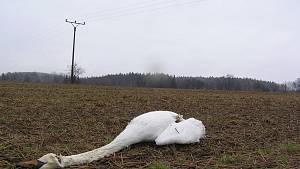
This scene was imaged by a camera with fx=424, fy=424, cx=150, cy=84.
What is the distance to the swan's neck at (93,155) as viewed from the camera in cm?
526

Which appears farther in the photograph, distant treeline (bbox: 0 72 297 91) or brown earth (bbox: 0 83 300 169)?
distant treeline (bbox: 0 72 297 91)

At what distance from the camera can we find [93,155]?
18.5ft

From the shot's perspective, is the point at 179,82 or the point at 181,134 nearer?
the point at 181,134

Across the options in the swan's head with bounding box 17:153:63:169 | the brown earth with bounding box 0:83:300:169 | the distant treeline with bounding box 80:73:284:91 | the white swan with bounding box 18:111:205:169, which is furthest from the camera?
the distant treeline with bounding box 80:73:284:91

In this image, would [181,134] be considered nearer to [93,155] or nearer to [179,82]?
[93,155]

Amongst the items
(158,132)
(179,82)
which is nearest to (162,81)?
(179,82)

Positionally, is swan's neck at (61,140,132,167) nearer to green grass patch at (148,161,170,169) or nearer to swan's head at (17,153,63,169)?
swan's head at (17,153,63,169)

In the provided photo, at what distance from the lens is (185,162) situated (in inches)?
224

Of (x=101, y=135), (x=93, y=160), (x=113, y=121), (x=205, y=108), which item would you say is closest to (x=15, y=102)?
(x=113, y=121)

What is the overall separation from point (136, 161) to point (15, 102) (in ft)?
19.7

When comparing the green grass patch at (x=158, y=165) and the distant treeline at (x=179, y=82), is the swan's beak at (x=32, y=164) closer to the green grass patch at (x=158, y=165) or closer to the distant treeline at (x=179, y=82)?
the green grass patch at (x=158, y=165)

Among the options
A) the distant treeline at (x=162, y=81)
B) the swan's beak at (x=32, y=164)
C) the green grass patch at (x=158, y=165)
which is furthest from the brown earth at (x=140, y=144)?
the distant treeline at (x=162, y=81)

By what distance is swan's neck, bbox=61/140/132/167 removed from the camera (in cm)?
526

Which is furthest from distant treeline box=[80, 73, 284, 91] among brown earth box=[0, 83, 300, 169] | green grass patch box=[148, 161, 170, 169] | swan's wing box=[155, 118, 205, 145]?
green grass patch box=[148, 161, 170, 169]
